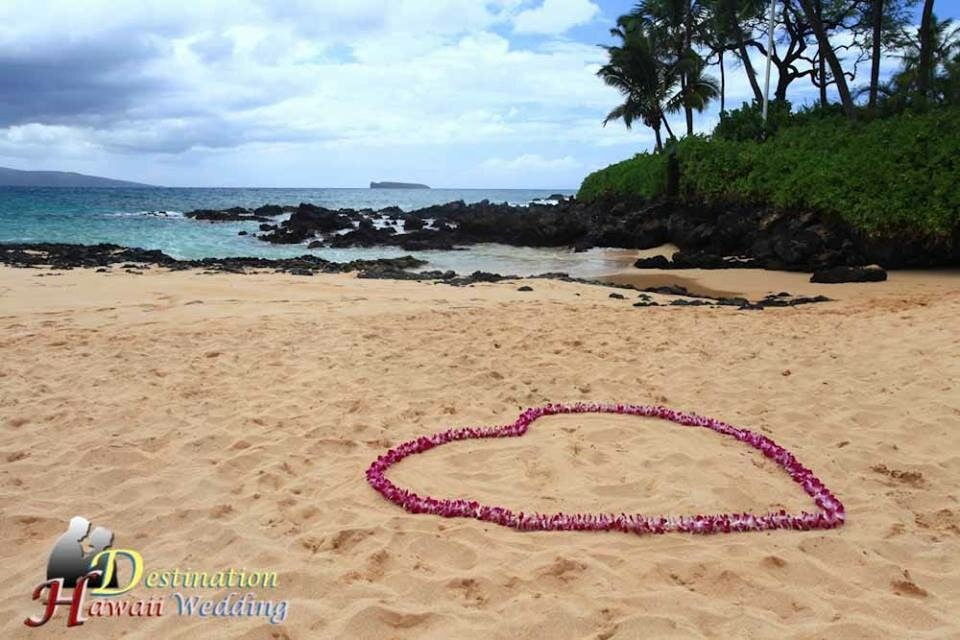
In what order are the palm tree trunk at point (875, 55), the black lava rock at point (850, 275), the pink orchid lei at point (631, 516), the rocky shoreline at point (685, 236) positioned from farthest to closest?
1. the palm tree trunk at point (875, 55)
2. the rocky shoreline at point (685, 236)
3. the black lava rock at point (850, 275)
4. the pink orchid lei at point (631, 516)

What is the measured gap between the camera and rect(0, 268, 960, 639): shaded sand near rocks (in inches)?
110

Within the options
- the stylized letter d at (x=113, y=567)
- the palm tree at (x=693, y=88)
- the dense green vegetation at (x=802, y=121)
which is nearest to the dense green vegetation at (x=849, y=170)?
the dense green vegetation at (x=802, y=121)

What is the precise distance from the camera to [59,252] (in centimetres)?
1886

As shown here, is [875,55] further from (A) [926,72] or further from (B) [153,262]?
(B) [153,262]

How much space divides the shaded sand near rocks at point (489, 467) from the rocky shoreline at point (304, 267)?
123 inches

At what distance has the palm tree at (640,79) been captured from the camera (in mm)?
29312

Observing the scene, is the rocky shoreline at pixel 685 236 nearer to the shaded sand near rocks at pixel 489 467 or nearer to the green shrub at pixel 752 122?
the green shrub at pixel 752 122

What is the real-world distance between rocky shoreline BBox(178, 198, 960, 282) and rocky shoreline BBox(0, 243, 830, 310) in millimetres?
2920

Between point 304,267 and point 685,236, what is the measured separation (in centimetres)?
1132

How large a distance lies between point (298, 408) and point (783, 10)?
2822 centimetres

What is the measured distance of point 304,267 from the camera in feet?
55.4

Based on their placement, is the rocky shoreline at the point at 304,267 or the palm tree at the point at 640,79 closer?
the rocky shoreline at the point at 304,267

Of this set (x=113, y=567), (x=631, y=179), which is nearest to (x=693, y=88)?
(x=631, y=179)

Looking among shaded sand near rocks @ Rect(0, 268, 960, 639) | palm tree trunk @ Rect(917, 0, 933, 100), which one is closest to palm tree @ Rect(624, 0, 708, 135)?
palm tree trunk @ Rect(917, 0, 933, 100)
